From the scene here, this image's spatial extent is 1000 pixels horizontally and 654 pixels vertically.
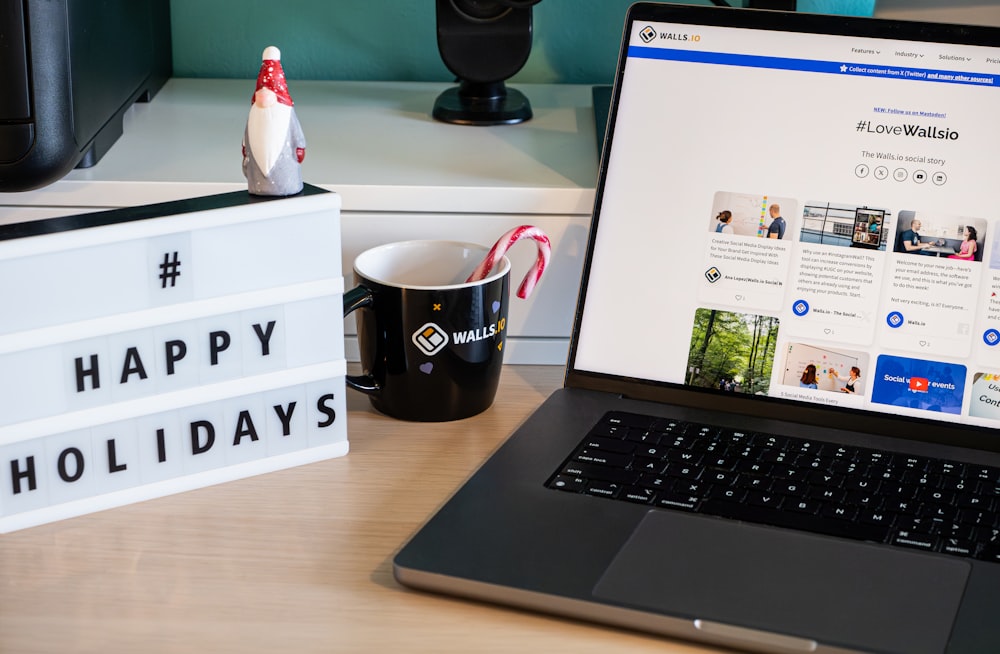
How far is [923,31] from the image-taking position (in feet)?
2.27

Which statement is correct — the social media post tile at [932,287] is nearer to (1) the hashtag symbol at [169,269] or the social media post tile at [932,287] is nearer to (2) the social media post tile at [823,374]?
(2) the social media post tile at [823,374]

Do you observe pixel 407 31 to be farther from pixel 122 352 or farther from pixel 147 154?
pixel 122 352

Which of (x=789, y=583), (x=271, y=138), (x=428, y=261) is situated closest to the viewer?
(x=789, y=583)

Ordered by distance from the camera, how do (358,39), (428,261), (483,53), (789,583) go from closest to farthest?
(789,583)
(428,261)
(483,53)
(358,39)

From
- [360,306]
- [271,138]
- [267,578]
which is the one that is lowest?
[267,578]

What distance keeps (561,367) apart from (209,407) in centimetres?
30

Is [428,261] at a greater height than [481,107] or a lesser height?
lesser

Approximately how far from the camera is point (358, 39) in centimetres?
111

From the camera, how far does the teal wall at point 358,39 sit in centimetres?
109

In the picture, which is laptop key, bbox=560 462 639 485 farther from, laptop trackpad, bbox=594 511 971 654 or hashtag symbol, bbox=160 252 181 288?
hashtag symbol, bbox=160 252 181 288

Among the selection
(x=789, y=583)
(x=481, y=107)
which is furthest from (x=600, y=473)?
(x=481, y=107)

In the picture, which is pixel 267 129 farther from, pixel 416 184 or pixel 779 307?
pixel 779 307

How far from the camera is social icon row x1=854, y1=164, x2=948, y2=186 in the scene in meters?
0.69

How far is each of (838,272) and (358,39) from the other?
615 millimetres
